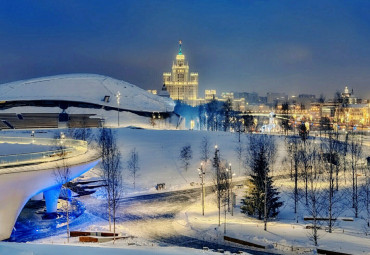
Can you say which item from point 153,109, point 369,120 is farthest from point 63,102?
point 369,120

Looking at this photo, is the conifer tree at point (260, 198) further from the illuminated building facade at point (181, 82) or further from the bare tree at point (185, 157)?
the illuminated building facade at point (181, 82)

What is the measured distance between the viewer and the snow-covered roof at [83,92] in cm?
7294

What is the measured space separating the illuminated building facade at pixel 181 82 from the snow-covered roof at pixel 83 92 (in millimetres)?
106654

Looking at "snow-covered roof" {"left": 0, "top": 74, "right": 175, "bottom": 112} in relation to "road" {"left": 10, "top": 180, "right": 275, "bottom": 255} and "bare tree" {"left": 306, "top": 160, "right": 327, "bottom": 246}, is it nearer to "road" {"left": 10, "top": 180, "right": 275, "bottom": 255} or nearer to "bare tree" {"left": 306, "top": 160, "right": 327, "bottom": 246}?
"road" {"left": 10, "top": 180, "right": 275, "bottom": 255}

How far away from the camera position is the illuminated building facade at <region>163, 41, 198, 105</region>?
19138cm

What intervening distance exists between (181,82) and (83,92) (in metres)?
118

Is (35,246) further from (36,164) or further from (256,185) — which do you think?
(256,185)

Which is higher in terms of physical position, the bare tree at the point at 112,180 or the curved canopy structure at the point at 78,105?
the curved canopy structure at the point at 78,105

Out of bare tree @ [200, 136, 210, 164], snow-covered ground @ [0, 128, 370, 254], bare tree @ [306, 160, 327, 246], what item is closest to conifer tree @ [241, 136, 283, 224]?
snow-covered ground @ [0, 128, 370, 254]

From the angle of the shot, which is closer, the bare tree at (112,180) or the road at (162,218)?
the road at (162,218)

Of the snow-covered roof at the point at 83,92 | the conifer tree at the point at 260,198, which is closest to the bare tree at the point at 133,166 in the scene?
the conifer tree at the point at 260,198

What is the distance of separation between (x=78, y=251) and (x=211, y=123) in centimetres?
6961

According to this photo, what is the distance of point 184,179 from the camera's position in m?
39.3

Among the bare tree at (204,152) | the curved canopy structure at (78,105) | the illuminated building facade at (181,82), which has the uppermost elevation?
the illuminated building facade at (181,82)
